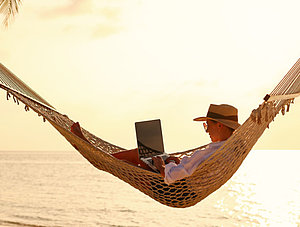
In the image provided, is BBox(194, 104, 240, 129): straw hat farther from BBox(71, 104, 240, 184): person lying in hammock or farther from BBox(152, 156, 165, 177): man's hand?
BBox(152, 156, 165, 177): man's hand

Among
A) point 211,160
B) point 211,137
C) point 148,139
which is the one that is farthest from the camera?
point 148,139

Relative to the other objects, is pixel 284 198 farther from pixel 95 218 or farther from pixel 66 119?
pixel 66 119

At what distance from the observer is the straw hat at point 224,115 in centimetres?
189

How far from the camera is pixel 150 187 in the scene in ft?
6.77

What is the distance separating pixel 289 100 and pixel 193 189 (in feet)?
2.10

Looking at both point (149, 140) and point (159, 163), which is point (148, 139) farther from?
point (159, 163)

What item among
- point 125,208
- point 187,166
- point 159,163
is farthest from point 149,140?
point 125,208

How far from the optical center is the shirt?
6.08ft

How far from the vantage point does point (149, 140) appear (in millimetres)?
2164

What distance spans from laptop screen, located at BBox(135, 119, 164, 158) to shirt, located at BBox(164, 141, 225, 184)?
0.29 meters

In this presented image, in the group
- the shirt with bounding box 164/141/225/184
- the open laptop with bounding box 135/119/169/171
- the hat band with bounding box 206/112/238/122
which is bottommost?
the shirt with bounding box 164/141/225/184

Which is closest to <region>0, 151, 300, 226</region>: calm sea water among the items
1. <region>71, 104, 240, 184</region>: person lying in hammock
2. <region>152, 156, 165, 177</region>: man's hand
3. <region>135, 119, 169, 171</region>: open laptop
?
<region>135, 119, 169, 171</region>: open laptop

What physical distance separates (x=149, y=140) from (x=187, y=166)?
360mm

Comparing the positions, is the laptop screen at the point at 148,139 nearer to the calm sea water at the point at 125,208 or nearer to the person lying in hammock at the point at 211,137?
the person lying in hammock at the point at 211,137
